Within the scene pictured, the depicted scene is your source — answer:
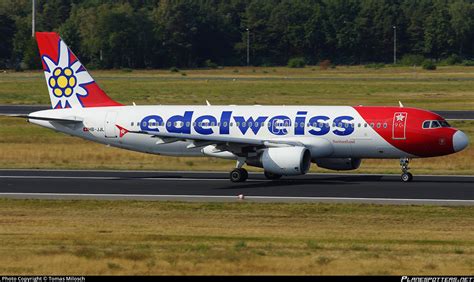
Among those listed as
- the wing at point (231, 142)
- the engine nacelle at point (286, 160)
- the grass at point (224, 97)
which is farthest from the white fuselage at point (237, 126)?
the grass at point (224, 97)

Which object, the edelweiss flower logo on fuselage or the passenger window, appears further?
the edelweiss flower logo on fuselage

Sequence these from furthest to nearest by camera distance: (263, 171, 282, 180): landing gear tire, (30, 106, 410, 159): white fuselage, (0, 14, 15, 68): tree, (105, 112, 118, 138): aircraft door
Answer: (0, 14, 15, 68): tree < (105, 112, 118, 138): aircraft door < (263, 171, 282, 180): landing gear tire < (30, 106, 410, 159): white fuselage

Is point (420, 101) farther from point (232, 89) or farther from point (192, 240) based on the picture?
point (192, 240)

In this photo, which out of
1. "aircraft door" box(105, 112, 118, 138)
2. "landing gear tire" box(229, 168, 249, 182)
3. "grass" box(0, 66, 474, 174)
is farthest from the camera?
"grass" box(0, 66, 474, 174)

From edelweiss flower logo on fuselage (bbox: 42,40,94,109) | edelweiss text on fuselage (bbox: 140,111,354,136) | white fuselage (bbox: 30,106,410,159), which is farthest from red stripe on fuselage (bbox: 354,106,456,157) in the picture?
edelweiss flower logo on fuselage (bbox: 42,40,94,109)

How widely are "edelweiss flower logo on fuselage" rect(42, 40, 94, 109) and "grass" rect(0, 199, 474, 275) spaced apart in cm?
1277

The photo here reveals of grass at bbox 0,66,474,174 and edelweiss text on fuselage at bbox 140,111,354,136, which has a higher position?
edelweiss text on fuselage at bbox 140,111,354,136

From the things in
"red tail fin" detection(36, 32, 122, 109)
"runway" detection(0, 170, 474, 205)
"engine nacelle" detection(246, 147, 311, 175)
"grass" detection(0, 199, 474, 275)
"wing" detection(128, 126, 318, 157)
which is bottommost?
"runway" detection(0, 170, 474, 205)

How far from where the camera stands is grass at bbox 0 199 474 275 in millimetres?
26203

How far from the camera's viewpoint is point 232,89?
391 ft

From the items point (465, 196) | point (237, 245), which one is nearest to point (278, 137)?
point (465, 196)

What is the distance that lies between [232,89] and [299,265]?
9349 cm

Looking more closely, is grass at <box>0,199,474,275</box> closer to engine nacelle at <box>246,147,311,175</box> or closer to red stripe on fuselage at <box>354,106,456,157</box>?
engine nacelle at <box>246,147,311,175</box>

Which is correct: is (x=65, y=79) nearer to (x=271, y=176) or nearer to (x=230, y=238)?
(x=271, y=176)
